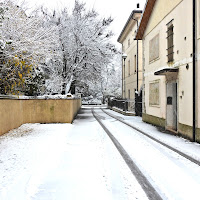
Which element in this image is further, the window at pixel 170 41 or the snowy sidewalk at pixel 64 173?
the window at pixel 170 41

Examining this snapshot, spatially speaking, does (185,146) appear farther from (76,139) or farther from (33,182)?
(33,182)

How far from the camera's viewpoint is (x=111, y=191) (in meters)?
3.53

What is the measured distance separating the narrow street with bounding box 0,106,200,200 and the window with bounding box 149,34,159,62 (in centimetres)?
673

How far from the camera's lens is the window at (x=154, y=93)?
40.2 ft

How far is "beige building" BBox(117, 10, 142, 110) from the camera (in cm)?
2056

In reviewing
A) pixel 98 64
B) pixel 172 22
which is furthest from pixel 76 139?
pixel 98 64

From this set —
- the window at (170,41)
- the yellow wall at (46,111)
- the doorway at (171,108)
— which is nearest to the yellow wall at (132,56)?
the doorway at (171,108)

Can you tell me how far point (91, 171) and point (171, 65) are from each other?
7.38 meters

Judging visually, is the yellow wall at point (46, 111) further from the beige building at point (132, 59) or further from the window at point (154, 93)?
the beige building at point (132, 59)

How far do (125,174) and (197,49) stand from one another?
5654 mm

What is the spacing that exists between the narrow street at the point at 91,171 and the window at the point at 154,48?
22.1 feet

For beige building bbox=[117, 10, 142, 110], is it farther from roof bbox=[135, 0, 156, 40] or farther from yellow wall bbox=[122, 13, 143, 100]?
roof bbox=[135, 0, 156, 40]

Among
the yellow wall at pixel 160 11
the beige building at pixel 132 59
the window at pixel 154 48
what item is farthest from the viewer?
the beige building at pixel 132 59

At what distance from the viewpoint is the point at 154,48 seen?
12.8 metres
